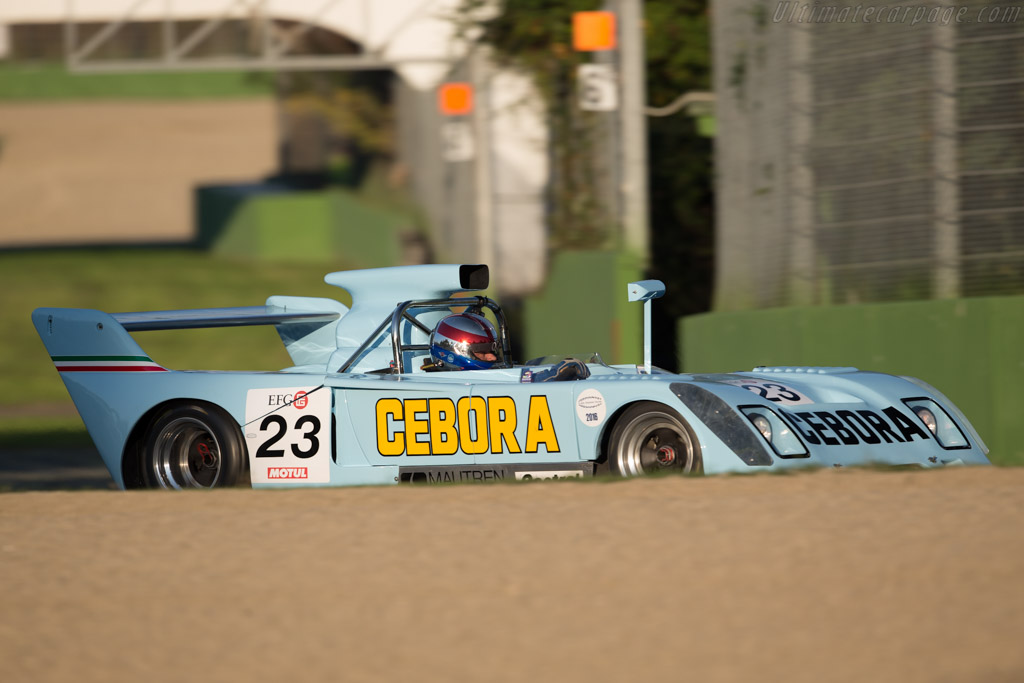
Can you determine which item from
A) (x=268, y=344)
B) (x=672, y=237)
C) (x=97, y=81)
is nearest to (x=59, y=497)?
(x=672, y=237)

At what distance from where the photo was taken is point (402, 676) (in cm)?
485

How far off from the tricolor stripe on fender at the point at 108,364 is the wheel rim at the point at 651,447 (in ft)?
10.4

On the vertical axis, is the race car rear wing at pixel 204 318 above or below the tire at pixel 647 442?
above

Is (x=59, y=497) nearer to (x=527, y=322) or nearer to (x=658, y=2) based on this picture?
(x=527, y=322)

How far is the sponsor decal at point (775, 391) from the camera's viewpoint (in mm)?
8383

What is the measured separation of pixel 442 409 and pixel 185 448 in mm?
1890

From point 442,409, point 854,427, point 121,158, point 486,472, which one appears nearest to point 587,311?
point 442,409

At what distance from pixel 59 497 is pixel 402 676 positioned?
3946mm

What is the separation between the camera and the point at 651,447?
828 cm

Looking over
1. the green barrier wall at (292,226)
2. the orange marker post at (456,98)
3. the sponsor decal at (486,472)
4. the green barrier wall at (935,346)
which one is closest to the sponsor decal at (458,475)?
the sponsor decal at (486,472)

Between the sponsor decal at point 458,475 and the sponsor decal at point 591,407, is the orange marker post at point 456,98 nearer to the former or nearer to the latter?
the sponsor decal at point 458,475

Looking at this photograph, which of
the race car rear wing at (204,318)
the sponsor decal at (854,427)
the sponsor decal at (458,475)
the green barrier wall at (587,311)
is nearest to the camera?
the sponsor decal at (854,427)

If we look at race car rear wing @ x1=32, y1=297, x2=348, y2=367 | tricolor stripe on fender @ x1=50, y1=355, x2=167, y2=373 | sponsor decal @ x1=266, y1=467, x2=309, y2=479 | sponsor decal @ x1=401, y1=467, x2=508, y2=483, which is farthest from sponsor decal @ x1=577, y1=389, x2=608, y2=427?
tricolor stripe on fender @ x1=50, y1=355, x2=167, y2=373

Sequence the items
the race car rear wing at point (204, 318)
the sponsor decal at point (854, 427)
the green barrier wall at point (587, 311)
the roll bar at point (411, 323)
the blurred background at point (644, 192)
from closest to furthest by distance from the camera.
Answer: the sponsor decal at point (854, 427)
the roll bar at point (411, 323)
the race car rear wing at point (204, 318)
the blurred background at point (644, 192)
the green barrier wall at point (587, 311)
